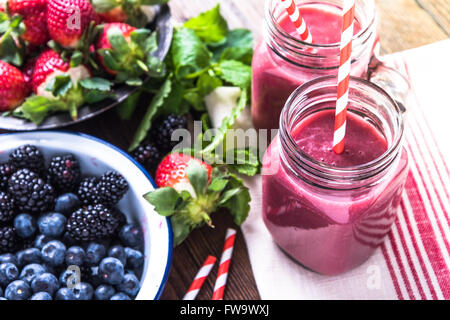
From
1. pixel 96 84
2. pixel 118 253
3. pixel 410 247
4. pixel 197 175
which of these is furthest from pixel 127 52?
pixel 410 247

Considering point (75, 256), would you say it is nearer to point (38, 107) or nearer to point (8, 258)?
point (8, 258)

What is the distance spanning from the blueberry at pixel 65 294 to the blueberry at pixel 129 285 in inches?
Answer: 3.2

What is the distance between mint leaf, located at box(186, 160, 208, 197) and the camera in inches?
42.0

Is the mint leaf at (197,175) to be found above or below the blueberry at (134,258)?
above

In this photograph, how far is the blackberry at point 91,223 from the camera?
1.04m

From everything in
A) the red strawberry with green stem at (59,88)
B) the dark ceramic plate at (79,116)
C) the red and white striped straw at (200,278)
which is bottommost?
the red and white striped straw at (200,278)

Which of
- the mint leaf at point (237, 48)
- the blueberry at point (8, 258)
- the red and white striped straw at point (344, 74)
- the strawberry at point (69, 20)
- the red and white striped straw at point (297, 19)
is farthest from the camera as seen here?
the mint leaf at point (237, 48)

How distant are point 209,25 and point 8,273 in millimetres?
658

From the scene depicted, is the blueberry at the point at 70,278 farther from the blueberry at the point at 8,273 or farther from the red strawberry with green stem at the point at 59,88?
the red strawberry with green stem at the point at 59,88

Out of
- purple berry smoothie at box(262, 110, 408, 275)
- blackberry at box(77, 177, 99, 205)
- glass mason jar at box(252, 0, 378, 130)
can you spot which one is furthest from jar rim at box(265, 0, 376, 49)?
blackberry at box(77, 177, 99, 205)

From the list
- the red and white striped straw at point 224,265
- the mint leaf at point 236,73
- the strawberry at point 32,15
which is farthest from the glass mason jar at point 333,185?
the strawberry at point 32,15

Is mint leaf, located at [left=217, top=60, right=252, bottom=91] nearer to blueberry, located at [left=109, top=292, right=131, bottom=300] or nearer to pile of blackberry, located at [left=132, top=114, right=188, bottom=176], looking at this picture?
pile of blackberry, located at [left=132, top=114, right=188, bottom=176]

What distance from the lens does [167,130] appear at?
1191 mm
